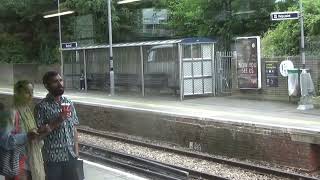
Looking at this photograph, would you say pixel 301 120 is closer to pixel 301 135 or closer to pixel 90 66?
pixel 301 135

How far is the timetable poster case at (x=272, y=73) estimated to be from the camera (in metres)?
15.9

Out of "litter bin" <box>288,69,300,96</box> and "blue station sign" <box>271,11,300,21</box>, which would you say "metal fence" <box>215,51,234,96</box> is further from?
"blue station sign" <box>271,11,300,21</box>

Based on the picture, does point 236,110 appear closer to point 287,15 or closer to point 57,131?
point 287,15

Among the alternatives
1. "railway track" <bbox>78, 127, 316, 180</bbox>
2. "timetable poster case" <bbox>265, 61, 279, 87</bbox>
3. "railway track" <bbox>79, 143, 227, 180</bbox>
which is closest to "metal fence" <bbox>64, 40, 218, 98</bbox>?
"timetable poster case" <bbox>265, 61, 279, 87</bbox>

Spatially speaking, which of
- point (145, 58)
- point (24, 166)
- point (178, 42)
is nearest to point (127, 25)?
point (145, 58)

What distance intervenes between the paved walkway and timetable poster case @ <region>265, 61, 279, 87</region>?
64cm

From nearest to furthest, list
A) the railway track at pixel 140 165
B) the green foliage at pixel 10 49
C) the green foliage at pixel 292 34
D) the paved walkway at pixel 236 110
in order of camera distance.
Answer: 1. the railway track at pixel 140 165
2. the paved walkway at pixel 236 110
3. the green foliage at pixel 10 49
4. the green foliage at pixel 292 34

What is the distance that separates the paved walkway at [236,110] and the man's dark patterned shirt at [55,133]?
4.85m

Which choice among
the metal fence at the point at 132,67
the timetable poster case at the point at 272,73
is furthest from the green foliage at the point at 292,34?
the metal fence at the point at 132,67

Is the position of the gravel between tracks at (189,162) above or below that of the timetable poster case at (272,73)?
below

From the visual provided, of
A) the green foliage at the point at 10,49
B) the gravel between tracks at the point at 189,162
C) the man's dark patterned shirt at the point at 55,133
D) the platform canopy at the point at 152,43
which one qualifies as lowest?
the gravel between tracks at the point at 189,162

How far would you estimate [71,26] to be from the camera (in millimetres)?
23172

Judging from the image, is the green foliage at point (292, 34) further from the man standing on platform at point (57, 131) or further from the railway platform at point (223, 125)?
the man standing on platform at point (57, 131)

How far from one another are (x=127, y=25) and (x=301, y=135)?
49.5 feet
